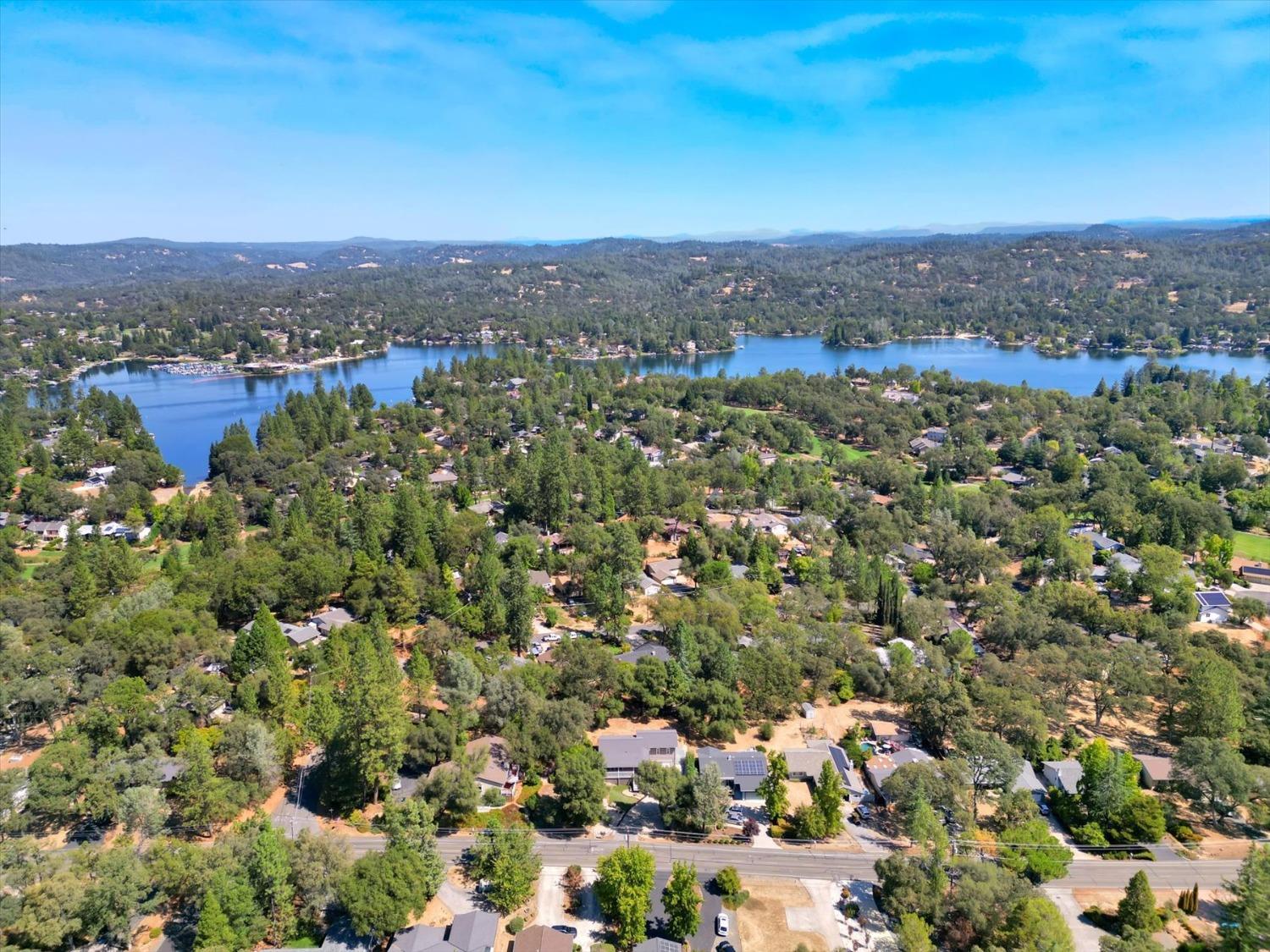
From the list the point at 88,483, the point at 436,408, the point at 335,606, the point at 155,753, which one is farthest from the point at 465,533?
the point at 436,408

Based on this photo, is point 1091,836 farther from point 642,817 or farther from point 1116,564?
point 1116,564

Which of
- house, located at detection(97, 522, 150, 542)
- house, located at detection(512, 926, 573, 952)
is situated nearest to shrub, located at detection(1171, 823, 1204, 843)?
house, located at detection(512, 926, 573, 952)

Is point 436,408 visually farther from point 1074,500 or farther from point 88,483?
point 1074,500

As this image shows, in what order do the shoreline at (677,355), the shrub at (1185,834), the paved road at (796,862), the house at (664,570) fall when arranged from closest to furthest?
the paved road at (796,862) → the shrub at (1185,834) → the house at (664,570) → the shoreline at (677,355)

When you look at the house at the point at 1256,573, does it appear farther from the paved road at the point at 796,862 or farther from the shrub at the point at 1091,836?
the shrub at the point at 1091,836

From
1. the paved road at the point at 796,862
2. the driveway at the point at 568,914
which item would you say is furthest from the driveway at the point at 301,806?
the driveway at the point at 568,914

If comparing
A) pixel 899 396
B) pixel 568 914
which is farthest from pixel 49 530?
pixel 899 396

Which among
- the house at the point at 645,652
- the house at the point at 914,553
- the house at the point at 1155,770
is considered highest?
the house at the point at 914,553
